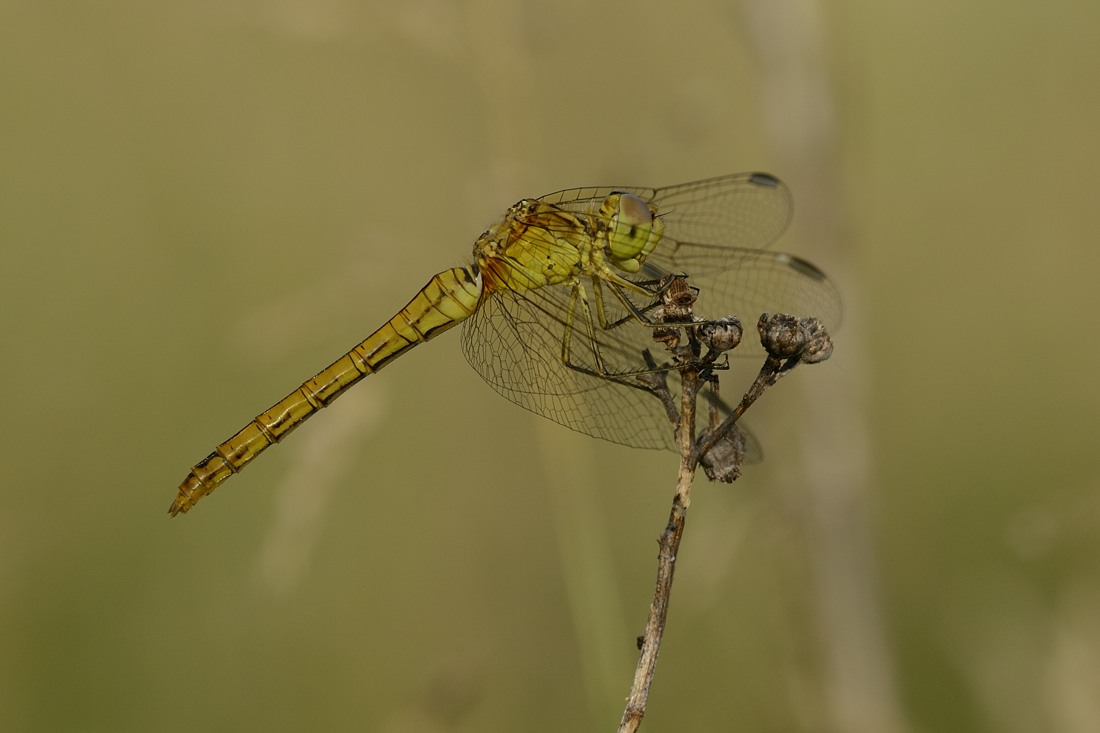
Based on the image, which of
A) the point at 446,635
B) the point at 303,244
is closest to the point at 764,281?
the point at 446,635

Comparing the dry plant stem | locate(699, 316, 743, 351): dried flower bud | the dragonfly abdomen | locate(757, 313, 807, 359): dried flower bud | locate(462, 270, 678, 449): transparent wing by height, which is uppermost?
the dragonfly abdomen

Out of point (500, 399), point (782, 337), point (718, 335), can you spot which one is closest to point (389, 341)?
point (718, 335)

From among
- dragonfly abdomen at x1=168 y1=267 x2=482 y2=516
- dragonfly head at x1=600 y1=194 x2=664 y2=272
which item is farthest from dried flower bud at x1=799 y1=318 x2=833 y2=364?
dragonfly abdomen at x1=168 y1=267 x2=482 y2=516

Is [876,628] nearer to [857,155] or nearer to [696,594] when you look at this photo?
[696,594]

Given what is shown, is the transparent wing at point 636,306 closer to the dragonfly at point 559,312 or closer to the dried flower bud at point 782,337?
the dragonfly at point 559,312

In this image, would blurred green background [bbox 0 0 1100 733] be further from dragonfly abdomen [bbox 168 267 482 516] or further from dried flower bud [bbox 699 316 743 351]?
dried flower bud [bbox 699 316 743 351]

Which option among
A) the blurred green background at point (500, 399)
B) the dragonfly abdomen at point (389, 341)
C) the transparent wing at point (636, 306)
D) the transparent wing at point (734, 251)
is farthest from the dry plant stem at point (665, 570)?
the dragonfly abdomen at point (389, 341)

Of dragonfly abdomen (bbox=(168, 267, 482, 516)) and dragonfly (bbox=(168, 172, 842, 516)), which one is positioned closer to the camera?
dragonfly (bbox=(168, 172, 842, 516))
